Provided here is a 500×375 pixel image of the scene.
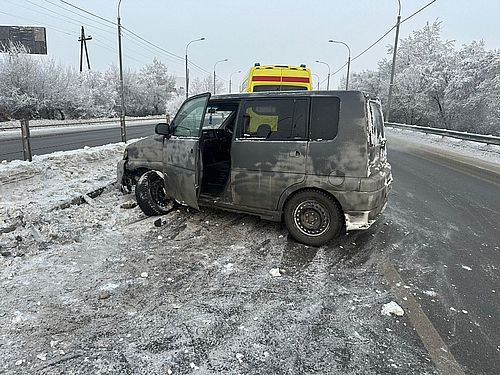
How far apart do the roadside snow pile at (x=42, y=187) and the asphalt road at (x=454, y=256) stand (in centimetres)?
443

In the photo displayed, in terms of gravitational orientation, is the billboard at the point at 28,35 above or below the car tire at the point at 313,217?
above

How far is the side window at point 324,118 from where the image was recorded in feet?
14.7

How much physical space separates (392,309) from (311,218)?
5.55ft

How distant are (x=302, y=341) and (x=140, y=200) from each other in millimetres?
3697

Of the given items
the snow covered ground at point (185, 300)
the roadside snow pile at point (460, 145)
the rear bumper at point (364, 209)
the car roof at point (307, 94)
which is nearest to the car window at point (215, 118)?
the car roof at point (307, 94)

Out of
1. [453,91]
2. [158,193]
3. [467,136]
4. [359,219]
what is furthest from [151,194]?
[453,91]

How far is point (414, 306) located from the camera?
133 inches

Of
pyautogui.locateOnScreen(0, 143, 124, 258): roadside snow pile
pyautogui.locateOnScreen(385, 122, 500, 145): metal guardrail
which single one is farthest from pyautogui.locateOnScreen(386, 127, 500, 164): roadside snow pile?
pyautogui.locateOnScreen(0, 143, 124, 258): roadside snow pile

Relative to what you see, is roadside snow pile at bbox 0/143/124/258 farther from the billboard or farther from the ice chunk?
the billboard

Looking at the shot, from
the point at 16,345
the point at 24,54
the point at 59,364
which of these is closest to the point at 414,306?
the point at 59,364

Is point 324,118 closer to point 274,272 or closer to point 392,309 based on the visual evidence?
point 274,272

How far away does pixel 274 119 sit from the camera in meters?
4.80

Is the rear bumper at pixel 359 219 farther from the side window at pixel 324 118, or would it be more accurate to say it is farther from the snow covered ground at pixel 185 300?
the side window at pixel 324 118

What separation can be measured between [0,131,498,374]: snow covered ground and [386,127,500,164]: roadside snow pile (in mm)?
12596
